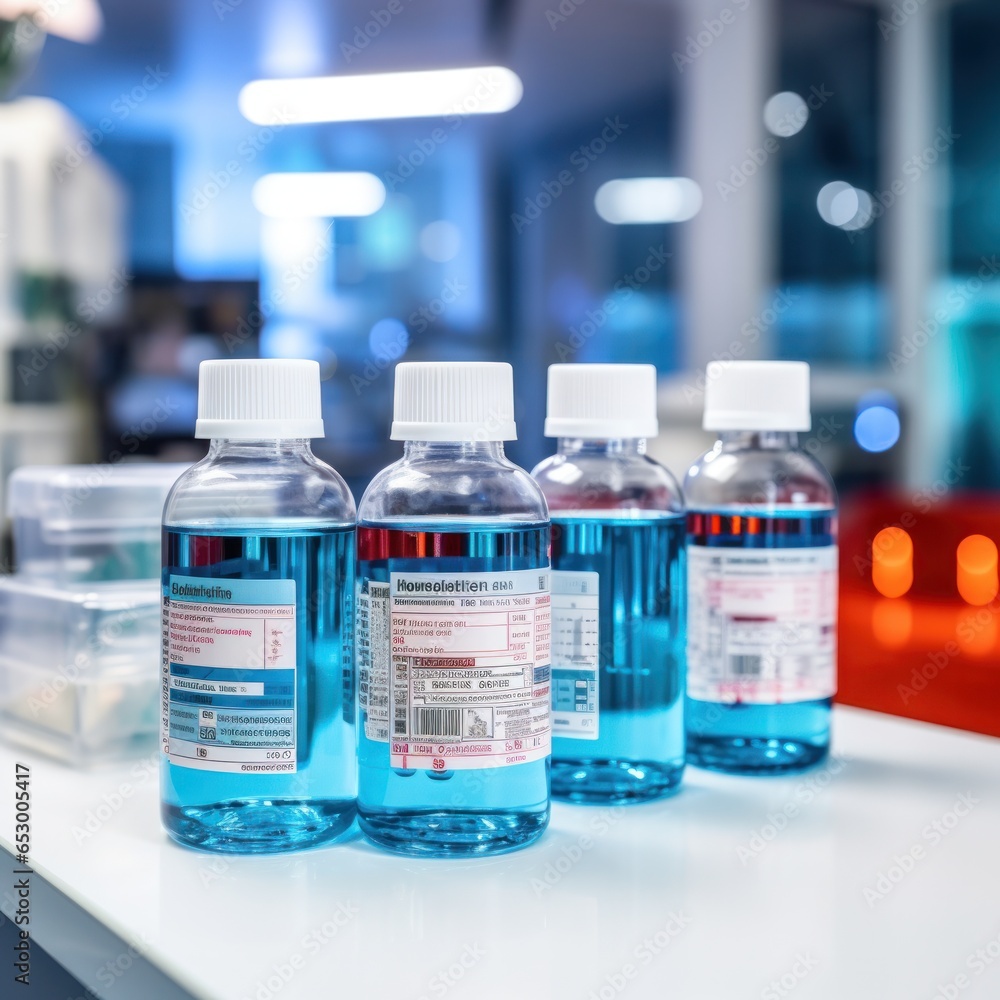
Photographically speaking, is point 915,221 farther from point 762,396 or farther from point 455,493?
point 455,493

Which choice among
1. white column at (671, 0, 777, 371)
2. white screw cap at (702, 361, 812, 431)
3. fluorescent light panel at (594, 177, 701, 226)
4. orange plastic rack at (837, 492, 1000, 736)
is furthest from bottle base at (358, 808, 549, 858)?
fluorescent light panel at (594, 177, 701, 226)

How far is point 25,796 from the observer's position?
73 cm

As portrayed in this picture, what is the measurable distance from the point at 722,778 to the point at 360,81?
4088 millimetres

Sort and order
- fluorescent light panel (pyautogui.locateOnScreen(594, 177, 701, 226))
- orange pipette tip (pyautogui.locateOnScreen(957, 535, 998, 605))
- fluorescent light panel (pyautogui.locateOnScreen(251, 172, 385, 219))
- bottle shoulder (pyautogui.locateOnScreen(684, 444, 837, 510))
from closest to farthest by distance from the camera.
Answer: bottle shoulder (pyautogui.locateOnScreen(684, 444, 837, 510))
orange pipette tip (pyautogui.locateOnScreen(957, 535, 998, 605))
fluorescent light panel (pyautogui.locateOnScreen(594, 177, 701, 226))
fluorescent light panel (pyautogui.locateOnScreen(251, 172, 385, 219))

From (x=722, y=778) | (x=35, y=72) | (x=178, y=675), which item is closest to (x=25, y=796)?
(x=178, y=675)

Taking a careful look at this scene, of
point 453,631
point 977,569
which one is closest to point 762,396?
point 453,631

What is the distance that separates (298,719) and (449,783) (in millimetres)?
88

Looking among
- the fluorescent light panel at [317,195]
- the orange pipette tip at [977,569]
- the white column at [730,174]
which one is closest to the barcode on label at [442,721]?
the orange pipette tip at [977,569]

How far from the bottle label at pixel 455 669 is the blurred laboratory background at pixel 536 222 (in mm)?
549

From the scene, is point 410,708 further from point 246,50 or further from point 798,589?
point 246,50

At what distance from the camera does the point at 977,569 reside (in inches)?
60.8

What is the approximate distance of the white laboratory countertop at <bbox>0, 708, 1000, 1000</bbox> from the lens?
0.49m

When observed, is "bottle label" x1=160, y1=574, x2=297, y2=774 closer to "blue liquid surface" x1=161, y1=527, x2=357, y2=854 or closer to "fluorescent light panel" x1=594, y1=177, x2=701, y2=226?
"blue liquid surface" x1=161, y1=527, x2=357, y2=854

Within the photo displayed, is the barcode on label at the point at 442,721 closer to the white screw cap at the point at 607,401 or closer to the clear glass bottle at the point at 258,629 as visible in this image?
the clear glass bottle at the point at 258,629
